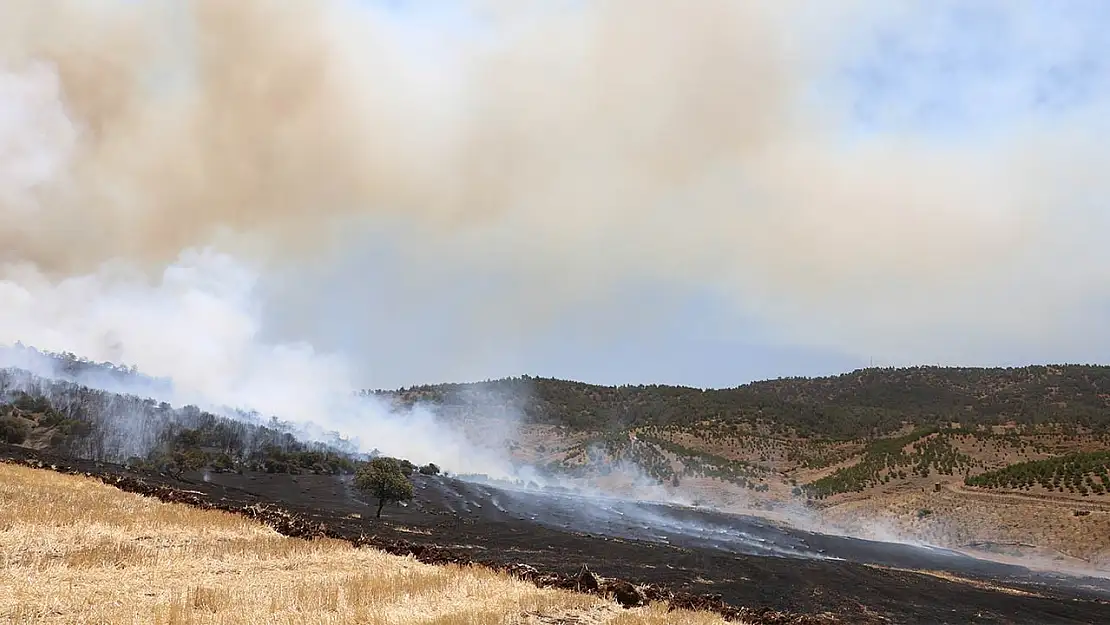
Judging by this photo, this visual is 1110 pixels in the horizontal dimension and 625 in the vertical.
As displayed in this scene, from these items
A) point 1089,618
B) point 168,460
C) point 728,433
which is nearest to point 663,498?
point 728,433

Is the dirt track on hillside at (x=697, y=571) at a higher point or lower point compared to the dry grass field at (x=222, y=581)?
lower

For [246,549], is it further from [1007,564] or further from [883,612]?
[1007,564]

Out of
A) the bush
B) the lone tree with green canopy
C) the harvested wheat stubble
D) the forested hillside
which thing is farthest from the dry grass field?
the bush

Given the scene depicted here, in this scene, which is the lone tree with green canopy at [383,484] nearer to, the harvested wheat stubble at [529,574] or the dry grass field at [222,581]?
the harvested wheat stubble at [529,574]

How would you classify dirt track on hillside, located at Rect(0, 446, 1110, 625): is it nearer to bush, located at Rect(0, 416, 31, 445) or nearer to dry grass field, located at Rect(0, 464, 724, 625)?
dry grass field, located at Rect(0, 464, 724, 625)

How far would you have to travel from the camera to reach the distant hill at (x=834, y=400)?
11462 cm

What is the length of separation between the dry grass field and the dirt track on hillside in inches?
127

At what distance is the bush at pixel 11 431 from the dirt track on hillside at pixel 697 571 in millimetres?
20240

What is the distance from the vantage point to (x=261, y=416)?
121 m

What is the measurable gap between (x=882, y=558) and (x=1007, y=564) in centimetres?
1084

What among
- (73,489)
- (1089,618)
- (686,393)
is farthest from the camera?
(686,393)

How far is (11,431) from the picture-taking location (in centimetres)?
6988

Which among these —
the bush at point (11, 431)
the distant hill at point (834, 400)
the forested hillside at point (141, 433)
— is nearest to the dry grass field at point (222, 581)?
the forested hillside at point (141, 433)

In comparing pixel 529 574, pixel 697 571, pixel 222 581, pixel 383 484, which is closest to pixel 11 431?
pixel 383 484
